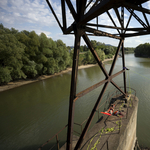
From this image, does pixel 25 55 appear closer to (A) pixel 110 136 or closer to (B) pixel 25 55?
(B) pixel 25 55

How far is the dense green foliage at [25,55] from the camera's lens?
1738 cm

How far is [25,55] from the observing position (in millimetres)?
21375

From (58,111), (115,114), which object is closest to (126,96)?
(115,114)

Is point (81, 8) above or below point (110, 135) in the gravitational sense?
above

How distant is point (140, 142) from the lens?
7273 millimetres

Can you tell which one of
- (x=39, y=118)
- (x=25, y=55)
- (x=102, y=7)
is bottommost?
(x=39, y=118)

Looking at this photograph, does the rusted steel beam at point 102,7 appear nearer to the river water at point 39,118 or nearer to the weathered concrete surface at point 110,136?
the weathered concrete surface at point 110,136

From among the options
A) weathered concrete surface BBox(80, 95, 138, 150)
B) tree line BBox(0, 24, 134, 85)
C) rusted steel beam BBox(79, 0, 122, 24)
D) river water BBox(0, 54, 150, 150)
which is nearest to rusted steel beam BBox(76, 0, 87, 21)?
rusted steel beam BBox(79, 0, 122, 24)

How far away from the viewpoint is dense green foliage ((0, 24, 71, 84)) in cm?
1738

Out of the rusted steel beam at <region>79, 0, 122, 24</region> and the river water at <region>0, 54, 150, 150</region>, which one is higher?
the rusted steel beam at <region>79, 0, 122, 24</region>

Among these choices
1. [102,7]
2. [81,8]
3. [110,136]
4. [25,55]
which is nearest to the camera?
[102,7]

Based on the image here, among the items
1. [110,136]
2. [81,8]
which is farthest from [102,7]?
[110,136]

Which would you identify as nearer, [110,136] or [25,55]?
[110,136]

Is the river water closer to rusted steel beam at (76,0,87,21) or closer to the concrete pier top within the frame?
the concrete pier top
